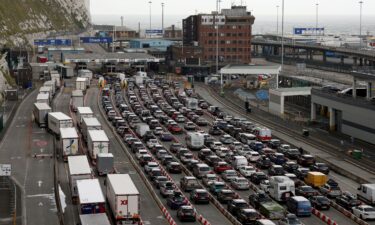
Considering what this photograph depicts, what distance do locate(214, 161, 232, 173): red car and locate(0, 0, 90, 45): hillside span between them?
2729 inches

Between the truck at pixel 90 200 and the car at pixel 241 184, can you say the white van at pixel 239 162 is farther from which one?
the truck at pixel 90 200

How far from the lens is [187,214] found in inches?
1159

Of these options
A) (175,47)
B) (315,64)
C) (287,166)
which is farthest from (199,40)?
(287,166)

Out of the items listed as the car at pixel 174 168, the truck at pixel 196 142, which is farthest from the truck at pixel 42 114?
the car at pixel 174 168

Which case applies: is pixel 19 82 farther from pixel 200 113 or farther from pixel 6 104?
pixel 200 113

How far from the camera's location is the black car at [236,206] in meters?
30.2

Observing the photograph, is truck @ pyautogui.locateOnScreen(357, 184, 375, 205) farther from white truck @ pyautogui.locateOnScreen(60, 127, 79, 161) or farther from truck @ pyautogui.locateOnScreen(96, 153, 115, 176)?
white truck @ pyautogui.locateOnScreen(60, 127, 79, 161)

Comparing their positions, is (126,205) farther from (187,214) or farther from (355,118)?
(355,118)

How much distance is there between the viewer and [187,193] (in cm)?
3466

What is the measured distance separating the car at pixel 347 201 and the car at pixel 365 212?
42.1 inches

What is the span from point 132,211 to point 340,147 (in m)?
22.9

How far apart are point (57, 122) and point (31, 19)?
99.4 m

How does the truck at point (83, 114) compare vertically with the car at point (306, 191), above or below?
above

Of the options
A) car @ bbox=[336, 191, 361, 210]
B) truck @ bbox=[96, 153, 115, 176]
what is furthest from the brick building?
car @ bbox=[336, 191, 361, 210]
